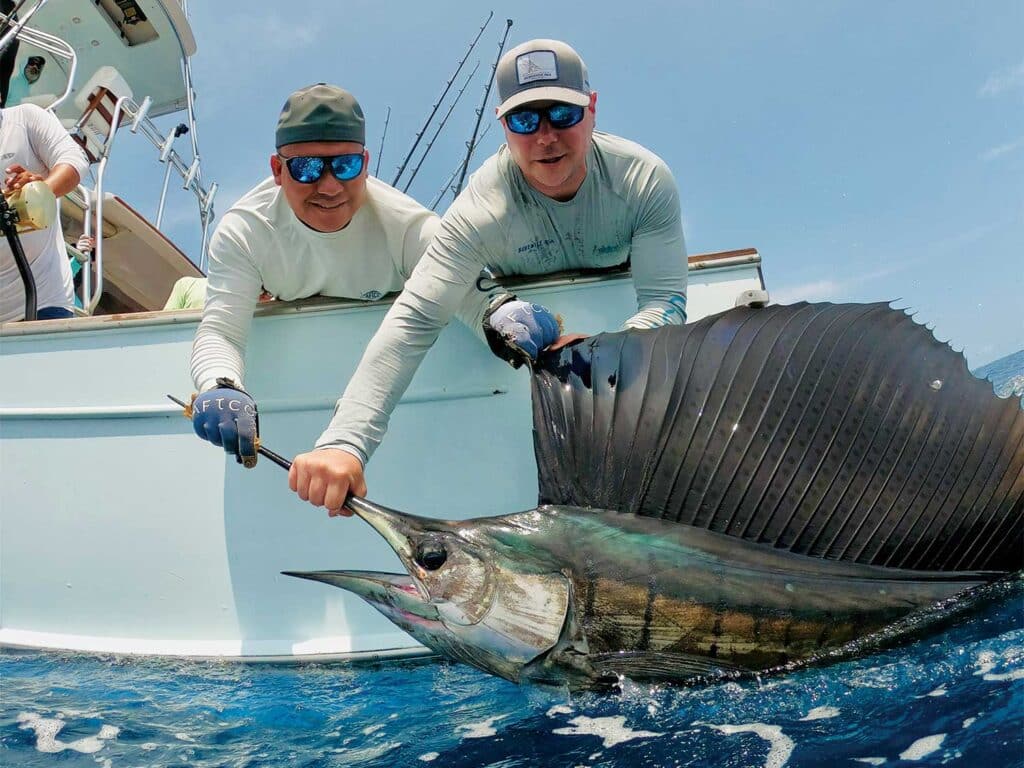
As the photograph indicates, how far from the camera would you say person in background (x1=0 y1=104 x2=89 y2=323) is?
3.48m

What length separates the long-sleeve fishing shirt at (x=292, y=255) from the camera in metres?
2.51

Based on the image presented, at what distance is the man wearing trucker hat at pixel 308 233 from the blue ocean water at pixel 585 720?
849mm

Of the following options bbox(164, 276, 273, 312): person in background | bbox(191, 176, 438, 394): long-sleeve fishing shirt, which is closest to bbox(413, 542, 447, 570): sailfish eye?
bbox(191, 176, 438, 394): long-sleeve fishing shirt

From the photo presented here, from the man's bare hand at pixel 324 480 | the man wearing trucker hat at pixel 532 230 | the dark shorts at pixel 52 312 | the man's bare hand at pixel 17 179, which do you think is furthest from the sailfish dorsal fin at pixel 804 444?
the dark shorts at pixel 52 312

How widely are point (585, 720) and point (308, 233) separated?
5.25 ft

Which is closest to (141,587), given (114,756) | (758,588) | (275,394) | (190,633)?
(190,633)

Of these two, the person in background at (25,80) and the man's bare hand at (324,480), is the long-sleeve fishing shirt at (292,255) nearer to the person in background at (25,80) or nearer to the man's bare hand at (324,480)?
the man's bare hand at (324,480)

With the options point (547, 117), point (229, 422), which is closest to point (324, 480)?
point (229, 422)

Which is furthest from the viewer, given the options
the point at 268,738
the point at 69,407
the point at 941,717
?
the point at 69,407

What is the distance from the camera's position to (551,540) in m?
1.77

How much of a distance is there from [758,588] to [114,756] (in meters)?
1.43

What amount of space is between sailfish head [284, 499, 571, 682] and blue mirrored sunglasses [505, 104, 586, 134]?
1118mm

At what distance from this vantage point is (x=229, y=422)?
2152 mm

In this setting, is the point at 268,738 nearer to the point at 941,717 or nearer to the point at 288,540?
the point at 288,540
